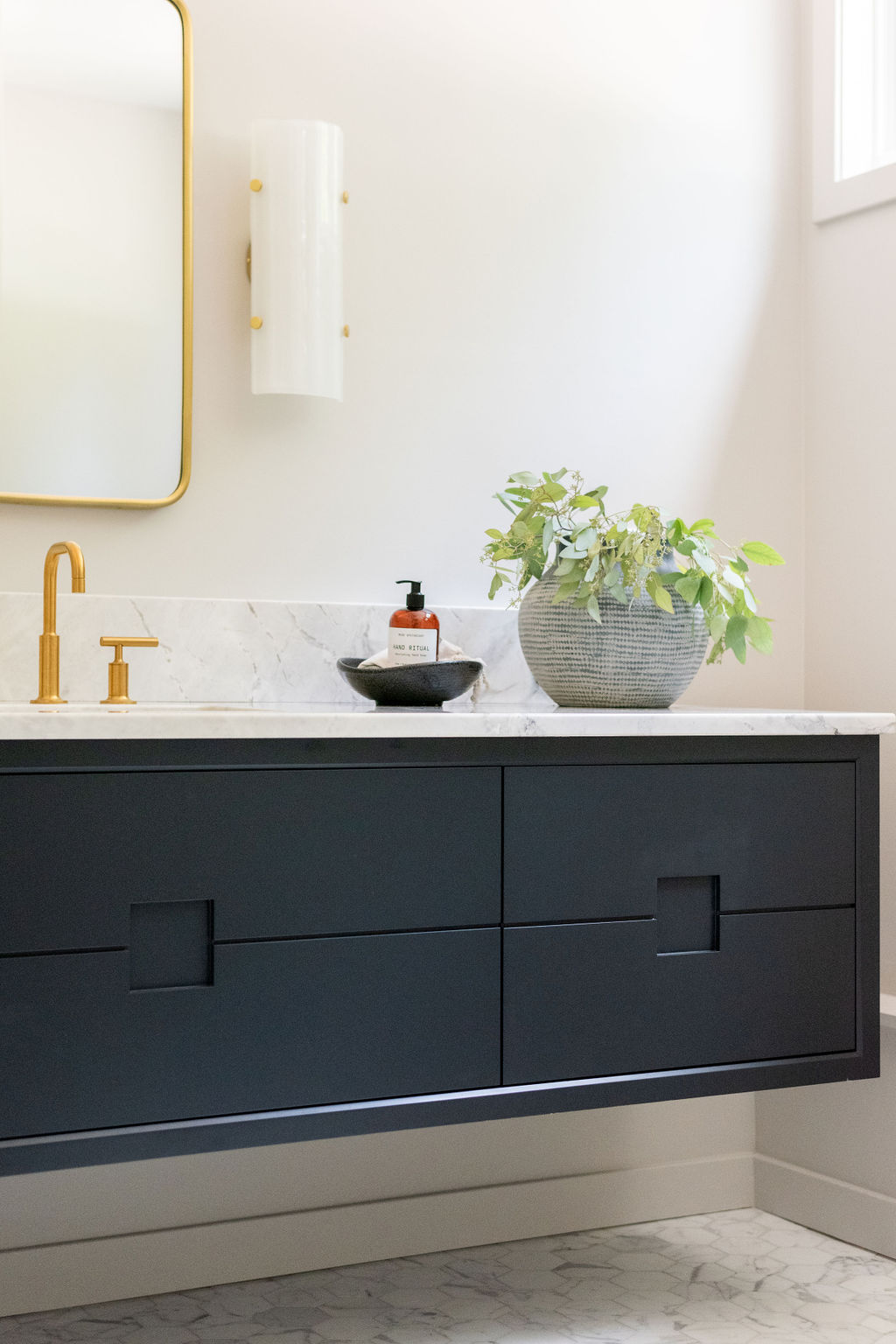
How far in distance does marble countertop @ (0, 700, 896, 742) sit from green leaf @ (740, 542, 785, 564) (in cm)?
33

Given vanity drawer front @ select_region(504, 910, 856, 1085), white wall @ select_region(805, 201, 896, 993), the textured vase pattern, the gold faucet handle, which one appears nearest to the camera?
vanity drawer front @ select_region(504, 910, 856, 1085)

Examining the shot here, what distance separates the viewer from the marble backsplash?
169 centimetres

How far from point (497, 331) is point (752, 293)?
53 cm

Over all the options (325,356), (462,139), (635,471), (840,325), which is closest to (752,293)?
(840,325)

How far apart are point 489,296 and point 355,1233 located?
1.51m

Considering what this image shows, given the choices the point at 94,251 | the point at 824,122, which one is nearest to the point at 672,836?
the point at 94,251

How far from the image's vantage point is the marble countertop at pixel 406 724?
1212 millimetres

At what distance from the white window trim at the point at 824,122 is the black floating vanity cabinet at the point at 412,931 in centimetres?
112

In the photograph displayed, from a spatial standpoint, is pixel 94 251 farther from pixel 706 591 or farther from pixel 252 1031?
pixel 252 1031

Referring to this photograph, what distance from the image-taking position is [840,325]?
2174 millimetres

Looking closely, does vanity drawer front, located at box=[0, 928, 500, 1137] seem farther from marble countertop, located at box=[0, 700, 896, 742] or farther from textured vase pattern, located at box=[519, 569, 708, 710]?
textured vase pattern, located at box=[519, 569, 708, 710]

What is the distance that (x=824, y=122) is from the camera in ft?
7.25

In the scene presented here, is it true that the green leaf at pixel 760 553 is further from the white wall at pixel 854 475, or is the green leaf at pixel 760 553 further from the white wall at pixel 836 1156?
the white wall at pixel 836 1156

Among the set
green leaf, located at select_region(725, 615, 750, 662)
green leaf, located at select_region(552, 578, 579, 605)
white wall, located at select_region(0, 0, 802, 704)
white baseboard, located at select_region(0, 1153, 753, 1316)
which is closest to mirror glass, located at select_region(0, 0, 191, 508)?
white wall, located at select_region(0, 0, 802, 704)
